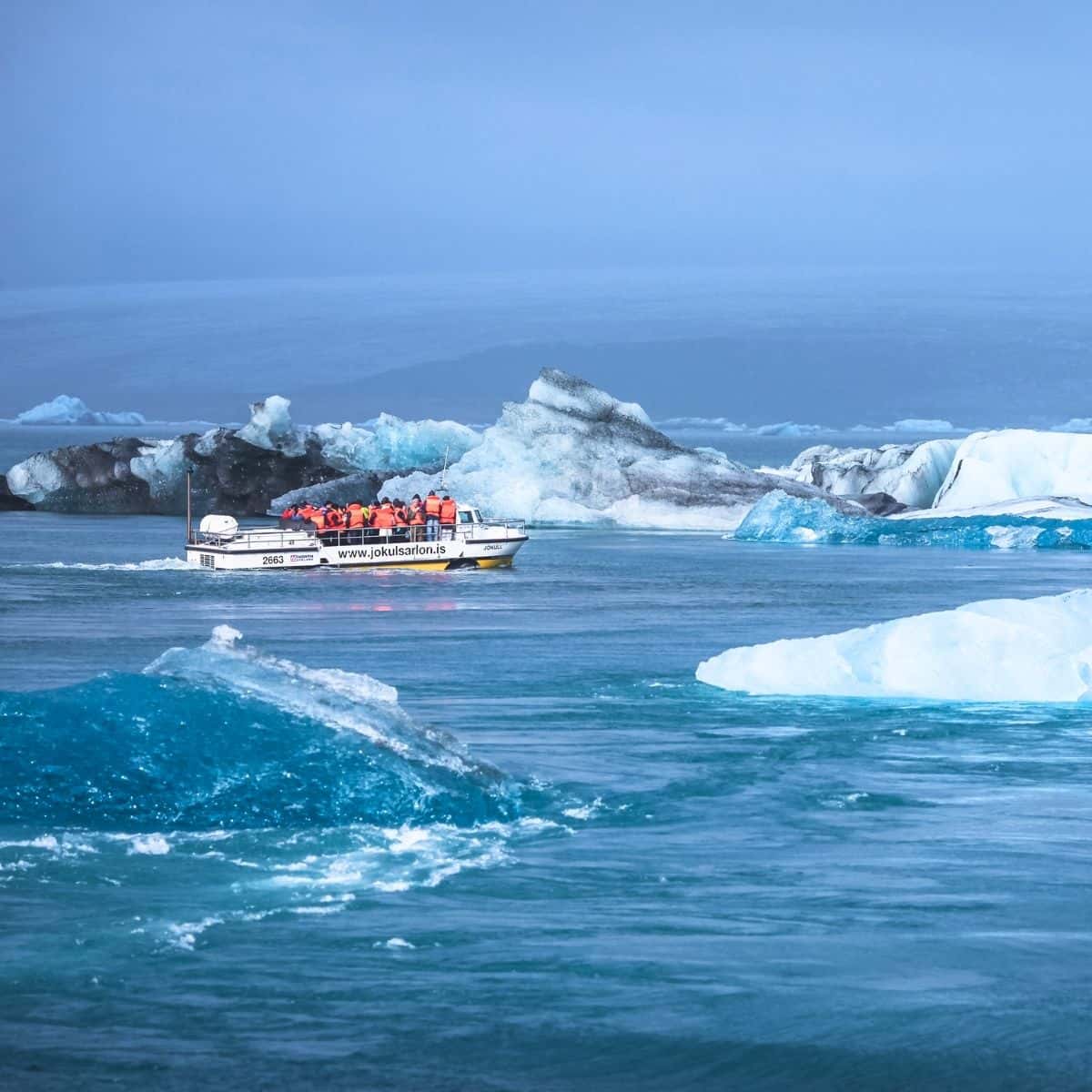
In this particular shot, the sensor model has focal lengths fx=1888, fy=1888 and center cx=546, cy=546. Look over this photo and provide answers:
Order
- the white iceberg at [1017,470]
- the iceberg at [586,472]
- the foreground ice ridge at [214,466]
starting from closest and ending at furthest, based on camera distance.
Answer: the white iceberg at [1017,470] → the iceberg at [586,472] → the foreground ice ridge at [214,466]

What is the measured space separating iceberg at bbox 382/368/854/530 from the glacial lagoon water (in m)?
37.2

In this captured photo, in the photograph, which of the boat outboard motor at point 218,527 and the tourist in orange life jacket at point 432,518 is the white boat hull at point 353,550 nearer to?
the boat outboard motor at point 218,527

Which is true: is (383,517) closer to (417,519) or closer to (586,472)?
(417,519)

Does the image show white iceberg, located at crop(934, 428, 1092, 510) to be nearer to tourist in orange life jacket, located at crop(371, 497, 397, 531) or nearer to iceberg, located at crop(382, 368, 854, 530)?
iceberg, located at crop(382, 368, 854, 530)

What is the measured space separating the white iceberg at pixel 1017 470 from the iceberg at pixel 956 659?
3689 cm

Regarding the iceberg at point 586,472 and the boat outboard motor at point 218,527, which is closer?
the boat outboard motor at point 218,527

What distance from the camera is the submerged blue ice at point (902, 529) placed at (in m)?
49.2

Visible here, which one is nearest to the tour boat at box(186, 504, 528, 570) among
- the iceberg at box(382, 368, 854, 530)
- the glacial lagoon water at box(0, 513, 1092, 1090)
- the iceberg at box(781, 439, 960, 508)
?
the iceberg at box(382, 368, 854, 530)

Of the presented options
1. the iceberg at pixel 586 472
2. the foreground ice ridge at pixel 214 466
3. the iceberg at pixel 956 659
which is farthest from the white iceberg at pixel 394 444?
the iceberg at pixel 956 659

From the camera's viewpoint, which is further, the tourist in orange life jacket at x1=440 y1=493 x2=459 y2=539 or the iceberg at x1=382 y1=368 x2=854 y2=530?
the iceberg at x1=382 y1=368 x2=854 y2=530

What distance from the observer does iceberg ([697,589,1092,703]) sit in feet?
54.1

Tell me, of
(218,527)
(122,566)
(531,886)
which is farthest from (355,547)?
(531,886)

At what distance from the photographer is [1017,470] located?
179ft

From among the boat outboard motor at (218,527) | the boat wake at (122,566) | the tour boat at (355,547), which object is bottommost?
the boat wake at (122,566)
